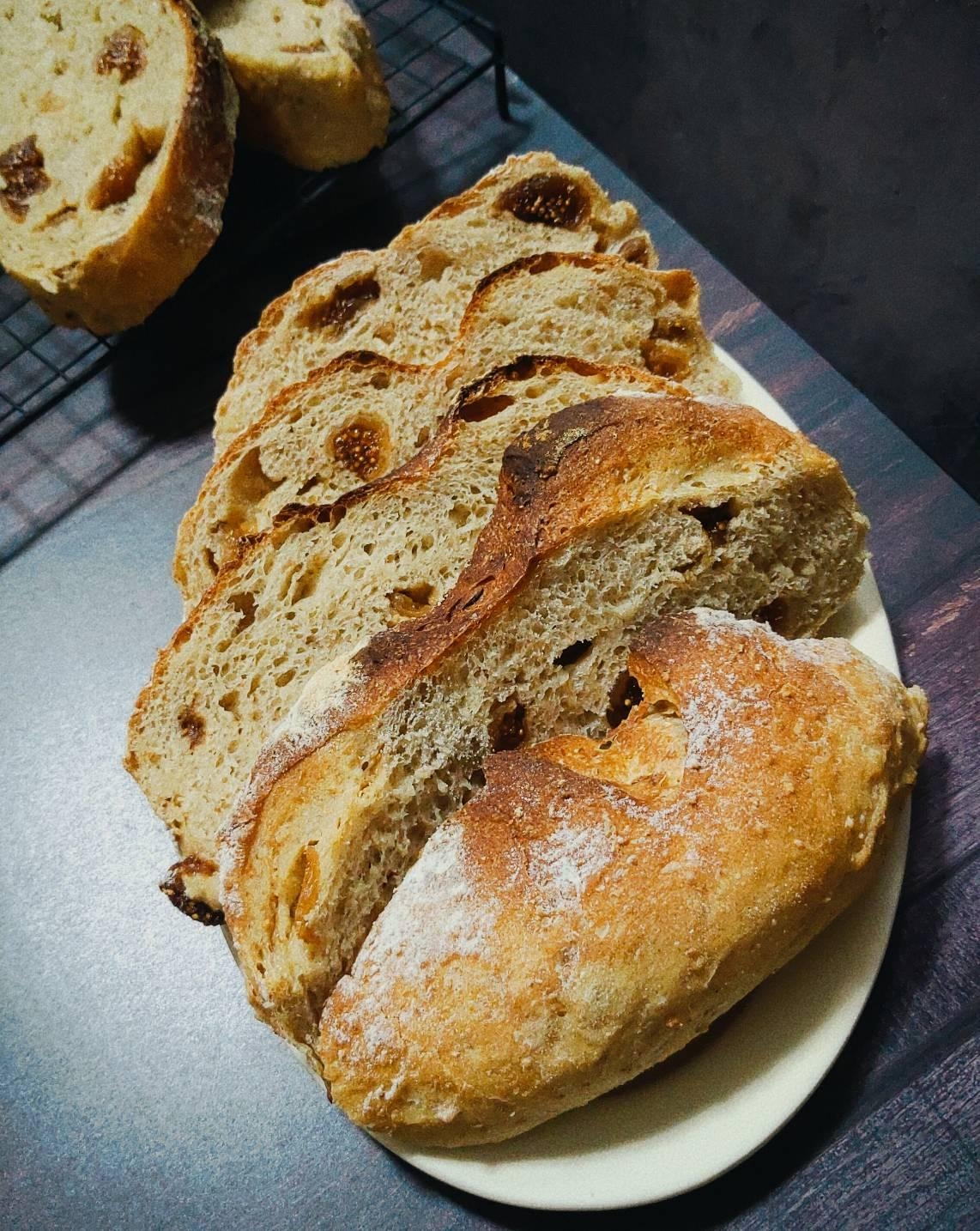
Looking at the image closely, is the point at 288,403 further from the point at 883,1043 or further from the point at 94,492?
the point at 883,1043

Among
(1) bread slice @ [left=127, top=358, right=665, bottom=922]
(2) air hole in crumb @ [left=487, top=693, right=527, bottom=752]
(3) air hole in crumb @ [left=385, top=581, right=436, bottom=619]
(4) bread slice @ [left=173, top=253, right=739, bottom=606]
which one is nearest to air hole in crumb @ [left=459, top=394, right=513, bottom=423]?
(1) bread slice @ [left=127, top=358, right=665, bottom=922]

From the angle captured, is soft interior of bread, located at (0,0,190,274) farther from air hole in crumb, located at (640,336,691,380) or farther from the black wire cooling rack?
air hole in crumb, located at (640,336,691,380)

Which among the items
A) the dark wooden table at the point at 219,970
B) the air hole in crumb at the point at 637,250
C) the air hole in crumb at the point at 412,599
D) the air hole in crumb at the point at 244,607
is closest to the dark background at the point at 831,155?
the dark wooden table at the point at 219,970

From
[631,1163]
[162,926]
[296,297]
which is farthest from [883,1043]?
[296,297]

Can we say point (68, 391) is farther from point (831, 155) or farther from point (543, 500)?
point (831, 155)

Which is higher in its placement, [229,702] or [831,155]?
[229,702]

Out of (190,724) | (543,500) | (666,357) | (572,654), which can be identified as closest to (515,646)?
(572,654)

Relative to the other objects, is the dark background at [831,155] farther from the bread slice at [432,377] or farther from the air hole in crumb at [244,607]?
the air hole in crumb at [244,607]
